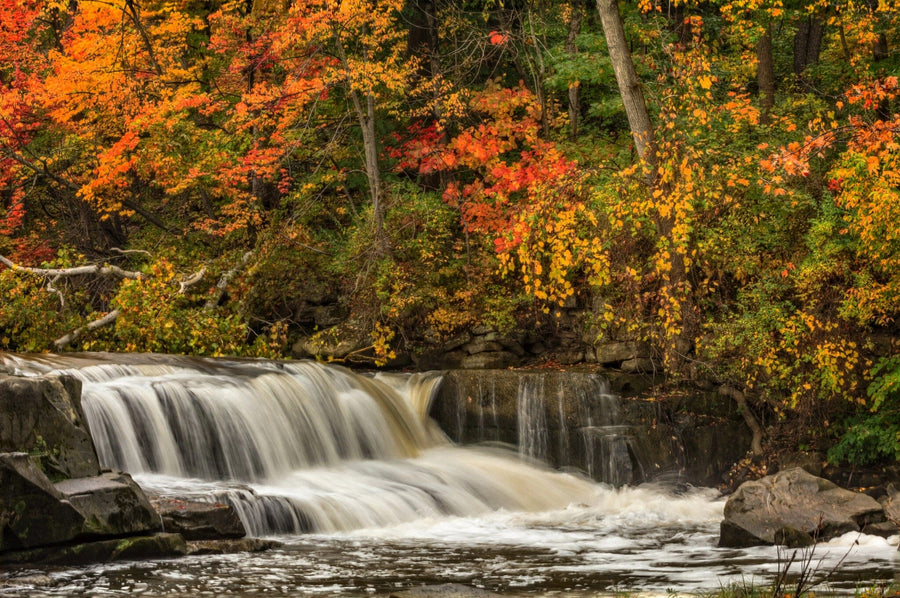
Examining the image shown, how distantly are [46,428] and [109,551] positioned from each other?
1.33 metres

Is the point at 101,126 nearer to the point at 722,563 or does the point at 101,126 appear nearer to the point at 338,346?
the point at 338,346

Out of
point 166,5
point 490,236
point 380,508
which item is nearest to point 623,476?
point 380,508

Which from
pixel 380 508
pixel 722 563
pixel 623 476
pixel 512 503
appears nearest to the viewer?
pixel 722 563

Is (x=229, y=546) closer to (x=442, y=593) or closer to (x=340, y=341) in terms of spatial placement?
(x=442, y=593)

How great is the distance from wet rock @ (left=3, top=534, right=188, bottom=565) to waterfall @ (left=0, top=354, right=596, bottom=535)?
1.03m

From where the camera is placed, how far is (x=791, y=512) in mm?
10062

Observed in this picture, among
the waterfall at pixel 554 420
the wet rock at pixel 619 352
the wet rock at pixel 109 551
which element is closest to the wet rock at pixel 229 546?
the wet rock at pixel 109 551

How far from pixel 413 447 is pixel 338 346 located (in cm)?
391

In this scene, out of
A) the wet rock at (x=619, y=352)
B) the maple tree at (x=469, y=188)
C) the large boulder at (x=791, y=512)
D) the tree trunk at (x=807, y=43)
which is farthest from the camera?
the tree trunk at (x=807, y=43)

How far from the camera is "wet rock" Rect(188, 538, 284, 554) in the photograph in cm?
862

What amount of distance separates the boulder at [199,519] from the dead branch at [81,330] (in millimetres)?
6921

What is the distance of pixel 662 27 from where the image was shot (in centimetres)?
1755

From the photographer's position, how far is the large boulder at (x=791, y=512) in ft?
31.8

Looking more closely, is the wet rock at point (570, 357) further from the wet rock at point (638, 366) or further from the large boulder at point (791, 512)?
the large boulder at point (791, 512)
